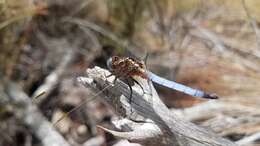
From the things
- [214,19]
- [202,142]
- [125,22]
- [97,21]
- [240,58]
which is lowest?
[202,142]

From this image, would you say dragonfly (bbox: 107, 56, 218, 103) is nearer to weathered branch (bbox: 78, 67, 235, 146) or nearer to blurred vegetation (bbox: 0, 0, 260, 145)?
weathered branch (bbox: 78, 67, 235, 146)

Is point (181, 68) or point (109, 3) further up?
point (109, 3)

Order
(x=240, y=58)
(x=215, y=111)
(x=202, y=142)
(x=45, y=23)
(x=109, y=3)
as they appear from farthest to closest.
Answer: (x=45, y=23)
(x=109, y=3)
(x=240, y=58)
(x=215, y=111)
(x=202, y=142)

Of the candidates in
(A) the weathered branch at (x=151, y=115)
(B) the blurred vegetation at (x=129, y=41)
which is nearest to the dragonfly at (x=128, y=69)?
(A) the weathered branch at (x=151, y=115)

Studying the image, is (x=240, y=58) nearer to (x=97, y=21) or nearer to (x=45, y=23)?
(x=97, y=21)

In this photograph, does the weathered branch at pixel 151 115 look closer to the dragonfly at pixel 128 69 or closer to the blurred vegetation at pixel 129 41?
the dragonfly at pixel 128 69

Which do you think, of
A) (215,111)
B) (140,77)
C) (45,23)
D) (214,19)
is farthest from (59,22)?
(140,77)

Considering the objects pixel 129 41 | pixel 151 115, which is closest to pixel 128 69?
pixel 151 115

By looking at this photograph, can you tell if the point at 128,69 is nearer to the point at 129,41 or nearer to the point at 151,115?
the point at 151,115
